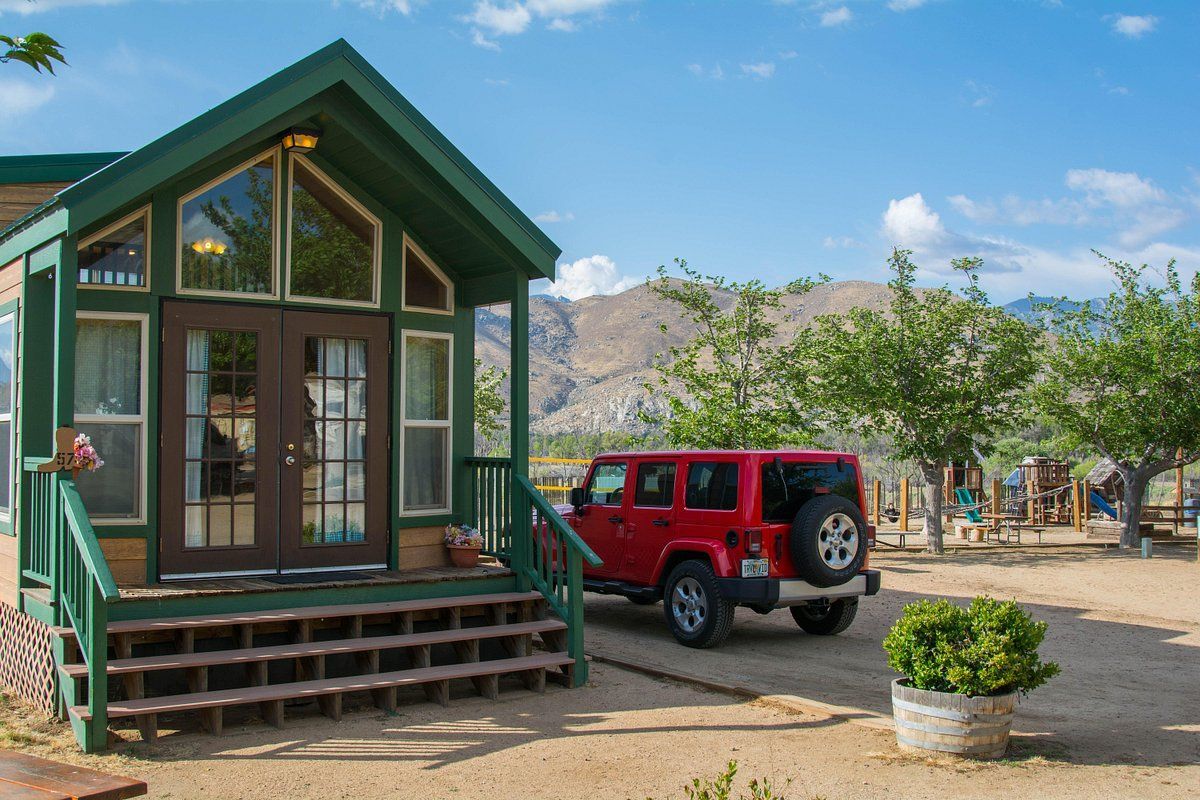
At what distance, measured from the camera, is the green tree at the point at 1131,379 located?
2088 cm

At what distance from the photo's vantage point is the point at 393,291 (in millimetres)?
9633

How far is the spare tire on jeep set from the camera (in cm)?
1013

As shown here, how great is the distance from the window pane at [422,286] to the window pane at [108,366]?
2.37 m

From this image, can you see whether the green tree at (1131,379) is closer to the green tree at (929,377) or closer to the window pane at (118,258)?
the green tree at (929,377)

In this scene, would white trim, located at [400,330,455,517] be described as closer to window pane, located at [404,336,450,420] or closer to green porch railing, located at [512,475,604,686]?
window pane, located at [404,336,450,420]

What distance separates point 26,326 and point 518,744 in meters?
4.68

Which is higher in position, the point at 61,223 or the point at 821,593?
the point at 61,223

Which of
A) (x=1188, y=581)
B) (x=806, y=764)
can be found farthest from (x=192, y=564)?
(x=1188, y=581)

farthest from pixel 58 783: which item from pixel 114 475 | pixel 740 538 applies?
pixel 740 538

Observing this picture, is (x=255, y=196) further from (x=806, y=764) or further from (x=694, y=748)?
(x=806, y=764)

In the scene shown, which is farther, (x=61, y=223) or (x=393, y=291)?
(x=393, y=291)

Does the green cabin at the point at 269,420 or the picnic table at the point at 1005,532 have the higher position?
the green cabin at the point at 269,420

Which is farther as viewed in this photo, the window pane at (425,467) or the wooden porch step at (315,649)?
the window pane at (425,467)

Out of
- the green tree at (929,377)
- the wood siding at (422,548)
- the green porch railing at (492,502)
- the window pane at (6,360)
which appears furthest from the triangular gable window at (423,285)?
the green tree at (929,377)
